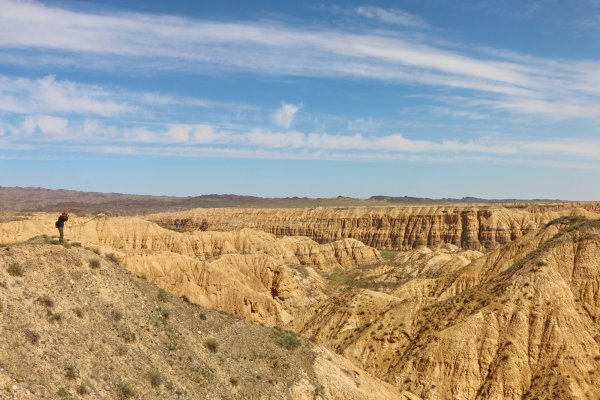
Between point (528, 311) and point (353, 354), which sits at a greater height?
point (528, 311)

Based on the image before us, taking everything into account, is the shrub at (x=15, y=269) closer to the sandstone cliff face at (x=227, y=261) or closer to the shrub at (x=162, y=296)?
the shrub at (x=162, y=296)

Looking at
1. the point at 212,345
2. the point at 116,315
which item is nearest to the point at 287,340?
the point at 212,345

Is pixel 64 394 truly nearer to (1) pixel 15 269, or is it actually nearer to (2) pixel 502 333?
(1) pixel 15 269

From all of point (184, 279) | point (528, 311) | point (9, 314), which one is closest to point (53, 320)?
point (9, 314)

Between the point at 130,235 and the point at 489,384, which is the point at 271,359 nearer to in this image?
the point at 489,384

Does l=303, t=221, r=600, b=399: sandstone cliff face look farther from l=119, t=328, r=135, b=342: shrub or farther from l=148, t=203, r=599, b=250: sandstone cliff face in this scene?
l=148, t=203, r=599, b=250: sandstone cliff face

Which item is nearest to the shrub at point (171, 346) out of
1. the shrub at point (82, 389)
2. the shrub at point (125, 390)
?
the shrub at point (125, 390)
